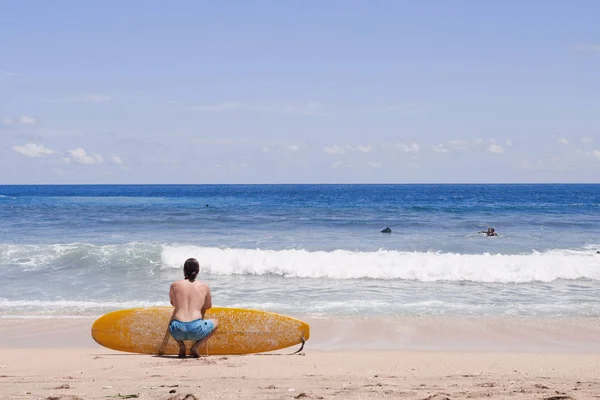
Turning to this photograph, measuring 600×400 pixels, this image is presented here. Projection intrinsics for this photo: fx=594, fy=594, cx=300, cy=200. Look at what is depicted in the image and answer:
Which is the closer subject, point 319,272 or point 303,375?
point 303,375

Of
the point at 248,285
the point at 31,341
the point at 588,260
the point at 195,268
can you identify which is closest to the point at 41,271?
the point at 248,285

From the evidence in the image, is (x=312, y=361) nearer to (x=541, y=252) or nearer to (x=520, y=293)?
(x=520, y=293)

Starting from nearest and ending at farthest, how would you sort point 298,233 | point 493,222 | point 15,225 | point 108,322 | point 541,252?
point 108,322
point 541,252
point 298,233
point 15,225
point 493,222

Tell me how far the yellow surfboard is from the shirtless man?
11.6 inches

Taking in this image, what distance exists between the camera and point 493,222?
2997 cm

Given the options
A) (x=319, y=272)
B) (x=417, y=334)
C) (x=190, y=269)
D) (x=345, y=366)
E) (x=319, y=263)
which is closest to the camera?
(x=345, y=366)

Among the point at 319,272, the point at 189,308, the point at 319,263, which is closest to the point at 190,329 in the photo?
the point at 189,308

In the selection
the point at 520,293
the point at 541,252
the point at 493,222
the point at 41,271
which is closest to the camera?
the point at 520,293

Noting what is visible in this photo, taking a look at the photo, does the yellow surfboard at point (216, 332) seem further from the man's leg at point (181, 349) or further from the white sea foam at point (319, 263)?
the white sea foam at point (319, 263)

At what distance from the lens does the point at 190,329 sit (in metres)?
6.55

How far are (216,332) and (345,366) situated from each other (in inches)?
63.7

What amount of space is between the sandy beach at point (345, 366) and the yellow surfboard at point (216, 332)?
0.55 ft

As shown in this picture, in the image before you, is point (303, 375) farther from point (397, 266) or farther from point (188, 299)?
point (397, 266)

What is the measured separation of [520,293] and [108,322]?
798 centimetres
